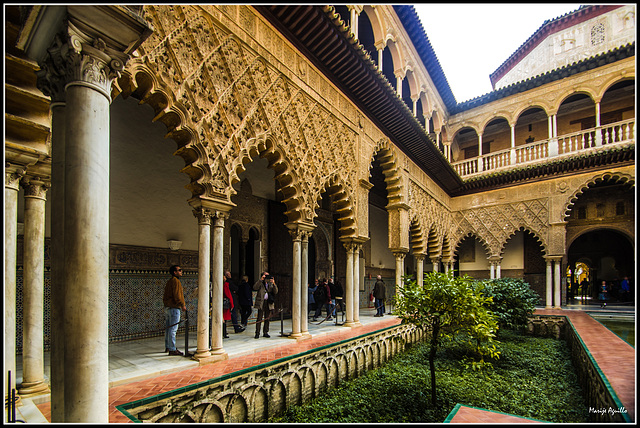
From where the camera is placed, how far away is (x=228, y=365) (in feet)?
15.4

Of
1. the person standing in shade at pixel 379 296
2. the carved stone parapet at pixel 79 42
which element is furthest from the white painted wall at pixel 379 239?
the carved stone parapet at pixel 79 42

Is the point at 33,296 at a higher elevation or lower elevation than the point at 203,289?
higher

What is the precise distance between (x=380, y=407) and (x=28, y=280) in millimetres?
4456

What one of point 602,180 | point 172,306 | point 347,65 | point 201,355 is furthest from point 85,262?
point 602,180

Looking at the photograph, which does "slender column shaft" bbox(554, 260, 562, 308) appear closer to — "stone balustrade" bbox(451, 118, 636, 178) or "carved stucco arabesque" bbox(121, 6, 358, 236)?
"stone balustrade" bbox(451, 118, 636, 178)

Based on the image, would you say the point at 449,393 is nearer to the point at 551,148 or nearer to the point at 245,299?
the point at 245,299

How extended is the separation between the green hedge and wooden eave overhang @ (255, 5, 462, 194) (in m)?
5.95

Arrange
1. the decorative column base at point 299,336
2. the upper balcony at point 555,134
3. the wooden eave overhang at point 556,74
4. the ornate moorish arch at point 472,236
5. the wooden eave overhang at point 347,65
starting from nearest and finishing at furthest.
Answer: the wooden eave overhang at point 347,65
the decorative column base at point 299,336
the wooden eave overhang at point 556,74
the upper balcony at point 555,134
the ornate moorish arch at point 472,236

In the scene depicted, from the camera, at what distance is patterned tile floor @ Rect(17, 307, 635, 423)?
3.21 metres

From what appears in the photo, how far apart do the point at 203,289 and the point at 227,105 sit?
2.56m

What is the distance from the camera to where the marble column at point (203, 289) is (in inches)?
191

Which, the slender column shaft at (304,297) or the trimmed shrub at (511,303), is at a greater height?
the slender column shaft at (304,297)

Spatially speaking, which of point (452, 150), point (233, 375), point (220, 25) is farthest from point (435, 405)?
point (452, 150)

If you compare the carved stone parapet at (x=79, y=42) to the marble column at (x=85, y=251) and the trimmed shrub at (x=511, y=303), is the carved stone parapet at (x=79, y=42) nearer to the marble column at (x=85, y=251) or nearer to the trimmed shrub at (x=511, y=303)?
the marble column at (x=85, y=251)
